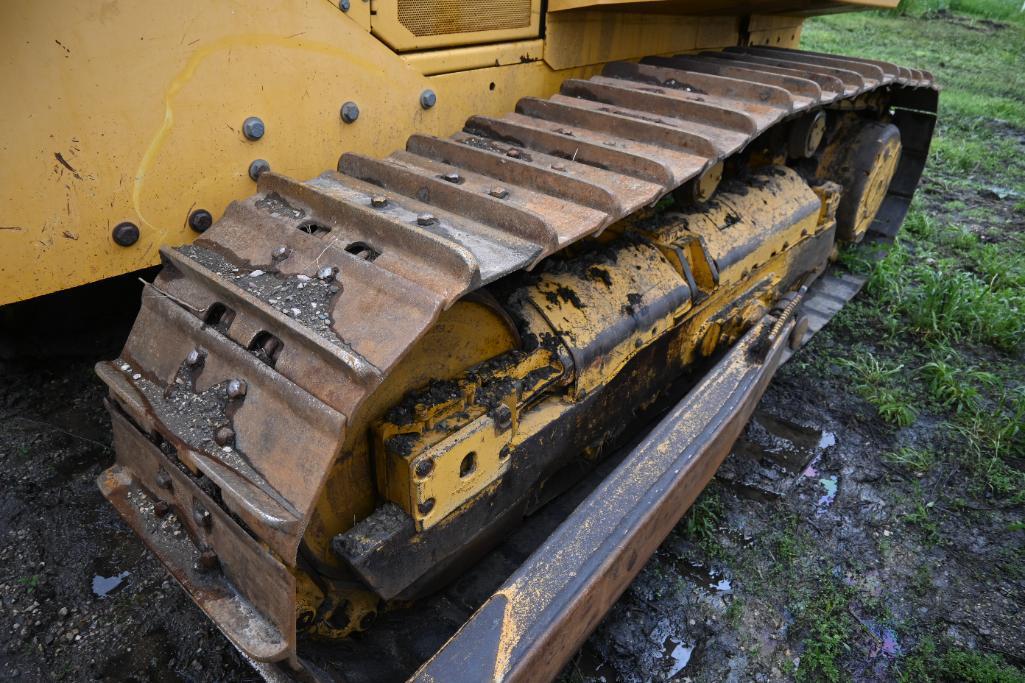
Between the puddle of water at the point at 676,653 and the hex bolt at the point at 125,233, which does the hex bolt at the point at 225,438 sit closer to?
the hex bolt at the point at 125,233

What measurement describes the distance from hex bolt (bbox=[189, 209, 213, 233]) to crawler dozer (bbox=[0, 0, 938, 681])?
0.5 inches

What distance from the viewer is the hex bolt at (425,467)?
1475 millimetres

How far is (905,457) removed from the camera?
9.39 ft

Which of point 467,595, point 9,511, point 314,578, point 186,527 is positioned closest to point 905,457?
point 467,595

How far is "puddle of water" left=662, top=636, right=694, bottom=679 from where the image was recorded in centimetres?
196

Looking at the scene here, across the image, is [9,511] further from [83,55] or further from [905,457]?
[905,457]

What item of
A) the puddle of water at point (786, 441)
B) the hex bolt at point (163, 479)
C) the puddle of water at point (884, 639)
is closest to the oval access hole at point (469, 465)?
the hex bolt at point (163, 479)

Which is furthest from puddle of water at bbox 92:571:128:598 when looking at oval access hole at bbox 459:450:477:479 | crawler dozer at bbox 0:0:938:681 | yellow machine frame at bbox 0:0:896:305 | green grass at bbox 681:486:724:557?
green grass at bbox 681:486:724:557

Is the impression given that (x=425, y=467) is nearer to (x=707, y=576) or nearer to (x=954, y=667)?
(x=707, y=576)

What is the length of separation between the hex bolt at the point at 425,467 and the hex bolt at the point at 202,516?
1.37 feet

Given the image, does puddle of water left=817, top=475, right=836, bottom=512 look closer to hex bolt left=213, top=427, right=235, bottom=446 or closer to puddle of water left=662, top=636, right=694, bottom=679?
puddle of water left=662, top=636, right=694, bottom=679

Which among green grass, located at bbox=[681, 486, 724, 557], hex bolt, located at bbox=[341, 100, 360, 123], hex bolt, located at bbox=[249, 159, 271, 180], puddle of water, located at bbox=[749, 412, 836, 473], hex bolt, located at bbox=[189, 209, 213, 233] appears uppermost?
hex bolt, located at bbox=[341, 100, 360, 123]

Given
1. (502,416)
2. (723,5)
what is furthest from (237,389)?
(723,5)

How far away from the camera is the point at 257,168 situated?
5.75 feet
